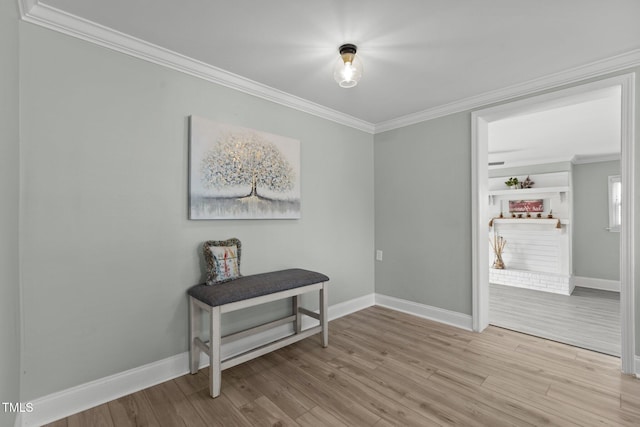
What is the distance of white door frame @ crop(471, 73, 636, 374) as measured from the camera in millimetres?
2195

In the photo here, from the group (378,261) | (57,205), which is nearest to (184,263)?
(57,205)

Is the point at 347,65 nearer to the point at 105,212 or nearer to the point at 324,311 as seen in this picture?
the point at 105,212

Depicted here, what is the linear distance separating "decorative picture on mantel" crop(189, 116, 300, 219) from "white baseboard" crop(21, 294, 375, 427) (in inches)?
42.8

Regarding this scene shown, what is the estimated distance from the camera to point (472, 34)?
6.36 feet

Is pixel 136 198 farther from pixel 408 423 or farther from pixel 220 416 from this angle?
pixel 408 423

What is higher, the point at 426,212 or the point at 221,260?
the point at 426,212

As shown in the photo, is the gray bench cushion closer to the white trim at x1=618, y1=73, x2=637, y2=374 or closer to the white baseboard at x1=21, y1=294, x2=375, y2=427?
the white baseboard at x1=21, y1=294, x2=375, y2=427

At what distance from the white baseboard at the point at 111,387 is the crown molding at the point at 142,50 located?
7.06 feet

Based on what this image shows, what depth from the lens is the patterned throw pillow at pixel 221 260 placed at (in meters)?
2.24

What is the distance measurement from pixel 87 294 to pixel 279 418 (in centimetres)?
141

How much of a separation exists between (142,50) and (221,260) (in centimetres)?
157

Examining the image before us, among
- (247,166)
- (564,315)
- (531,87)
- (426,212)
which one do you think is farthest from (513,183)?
(247,166)

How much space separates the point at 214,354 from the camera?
6.37 feet

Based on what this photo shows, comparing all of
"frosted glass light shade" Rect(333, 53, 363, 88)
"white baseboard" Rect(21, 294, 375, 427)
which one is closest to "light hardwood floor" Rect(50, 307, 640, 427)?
"white baseboard" Rect(21, 294, 375, 427)
